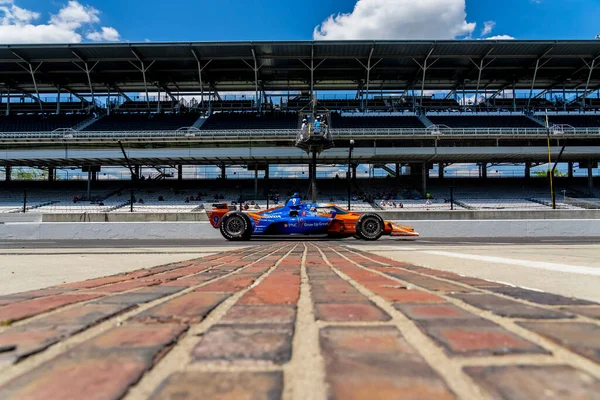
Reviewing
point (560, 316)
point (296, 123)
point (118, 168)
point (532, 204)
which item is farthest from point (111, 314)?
point (118, 168)

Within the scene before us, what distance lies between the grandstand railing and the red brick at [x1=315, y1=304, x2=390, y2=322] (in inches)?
1186

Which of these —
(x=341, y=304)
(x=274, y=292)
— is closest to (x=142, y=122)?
(x=274, y=292)

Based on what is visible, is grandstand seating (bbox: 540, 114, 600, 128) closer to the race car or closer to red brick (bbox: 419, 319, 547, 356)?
the race car

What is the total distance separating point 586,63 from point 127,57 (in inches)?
1806

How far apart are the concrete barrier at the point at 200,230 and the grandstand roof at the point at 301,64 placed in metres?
24.1

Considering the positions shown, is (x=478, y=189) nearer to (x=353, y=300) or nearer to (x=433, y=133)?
(x=433, y=133)

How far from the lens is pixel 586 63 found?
34719 mm

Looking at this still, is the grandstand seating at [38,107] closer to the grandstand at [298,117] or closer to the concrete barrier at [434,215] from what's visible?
the grandstand at [298,117]

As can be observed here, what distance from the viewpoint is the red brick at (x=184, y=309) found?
4.65ft

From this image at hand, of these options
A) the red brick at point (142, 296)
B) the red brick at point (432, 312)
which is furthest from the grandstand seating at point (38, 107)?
the red brick at point (432, 312)

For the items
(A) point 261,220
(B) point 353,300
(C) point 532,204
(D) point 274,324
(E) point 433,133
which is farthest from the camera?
(E) point 433,133

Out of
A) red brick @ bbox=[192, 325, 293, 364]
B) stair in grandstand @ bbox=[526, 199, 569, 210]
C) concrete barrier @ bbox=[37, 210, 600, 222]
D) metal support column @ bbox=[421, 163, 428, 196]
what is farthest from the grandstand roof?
red brick @ bbox=[192, 325, 293, 364]

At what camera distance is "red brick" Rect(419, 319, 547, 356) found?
1.03m

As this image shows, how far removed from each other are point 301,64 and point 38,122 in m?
28.5
